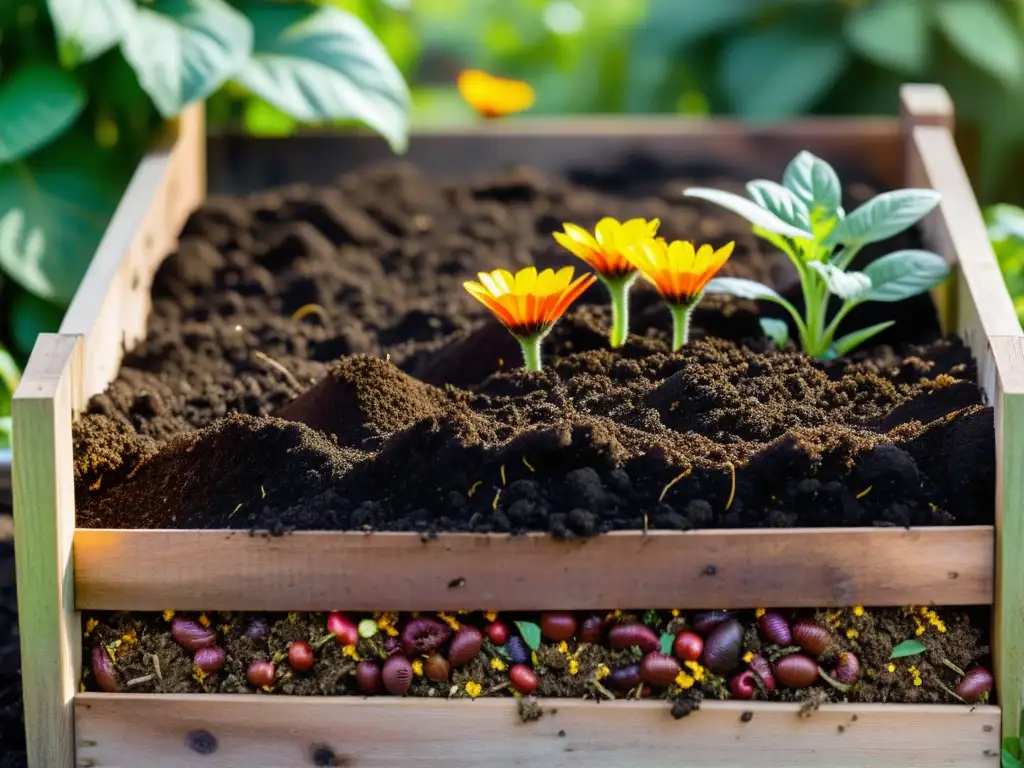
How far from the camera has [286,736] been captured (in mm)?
1774

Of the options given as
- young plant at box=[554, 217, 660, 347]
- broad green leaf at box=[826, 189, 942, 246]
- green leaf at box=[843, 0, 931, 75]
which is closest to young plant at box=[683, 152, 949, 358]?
broad green leaf at box=[826, 189, 942, 246]

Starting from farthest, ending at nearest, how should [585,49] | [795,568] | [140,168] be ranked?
[585,49], [140,168], [795,568]

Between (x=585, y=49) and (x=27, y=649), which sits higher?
(x=585, y=49)

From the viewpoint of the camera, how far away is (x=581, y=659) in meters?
1.77

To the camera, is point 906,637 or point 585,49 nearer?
point 906,637

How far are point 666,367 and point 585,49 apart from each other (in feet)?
8.97

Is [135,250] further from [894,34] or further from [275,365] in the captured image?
[894,34]

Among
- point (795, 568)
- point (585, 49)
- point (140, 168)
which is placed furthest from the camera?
point (585, 49)

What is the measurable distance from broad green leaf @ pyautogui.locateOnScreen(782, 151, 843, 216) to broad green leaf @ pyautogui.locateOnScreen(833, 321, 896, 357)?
20 cm

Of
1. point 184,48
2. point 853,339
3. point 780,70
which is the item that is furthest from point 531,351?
point 780,70

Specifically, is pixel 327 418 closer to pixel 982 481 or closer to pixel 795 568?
pixel 795 568

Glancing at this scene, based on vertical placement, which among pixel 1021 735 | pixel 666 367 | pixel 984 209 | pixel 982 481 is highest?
pixel 984 209

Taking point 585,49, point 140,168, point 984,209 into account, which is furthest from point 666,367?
point 585,49

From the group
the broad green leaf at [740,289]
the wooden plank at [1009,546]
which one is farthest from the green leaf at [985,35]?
the wooden plank at [1009,546]
